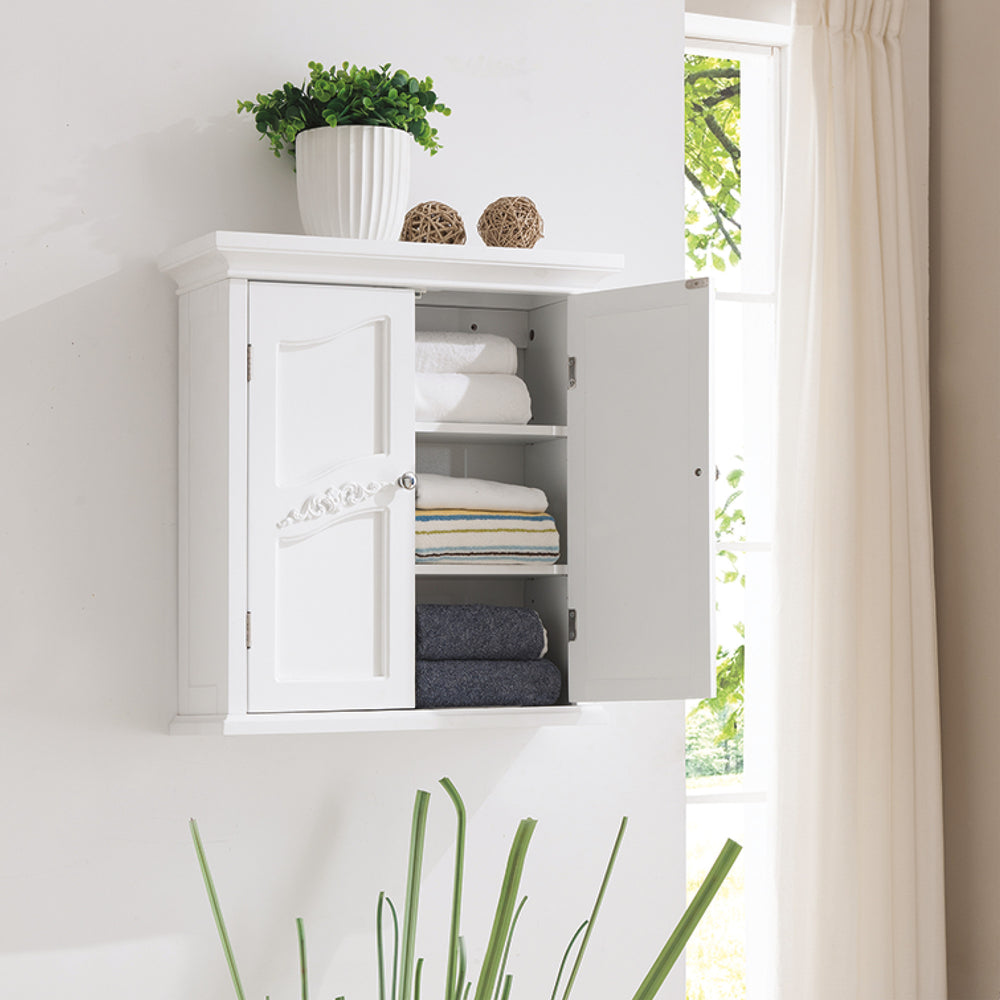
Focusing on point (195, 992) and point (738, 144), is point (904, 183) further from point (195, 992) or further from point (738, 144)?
point (195, 992)

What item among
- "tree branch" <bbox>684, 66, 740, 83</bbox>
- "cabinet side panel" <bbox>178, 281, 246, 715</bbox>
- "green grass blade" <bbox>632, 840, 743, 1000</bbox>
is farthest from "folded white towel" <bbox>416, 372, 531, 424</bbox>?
"tree branch" <bbox>684, 66, 740, 83</bbox>

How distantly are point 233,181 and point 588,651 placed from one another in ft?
2.67

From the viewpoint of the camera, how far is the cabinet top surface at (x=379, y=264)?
1.59 metres

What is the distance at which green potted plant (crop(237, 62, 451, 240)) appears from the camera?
1.66 metres

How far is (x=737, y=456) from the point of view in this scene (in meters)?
2.33

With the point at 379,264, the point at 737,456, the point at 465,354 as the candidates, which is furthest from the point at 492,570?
the point at 737,456

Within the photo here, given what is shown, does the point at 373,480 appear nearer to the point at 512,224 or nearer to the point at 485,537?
the point at 485,537

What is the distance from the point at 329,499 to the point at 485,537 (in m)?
0.22

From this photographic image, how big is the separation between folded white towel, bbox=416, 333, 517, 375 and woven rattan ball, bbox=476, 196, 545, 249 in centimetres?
13

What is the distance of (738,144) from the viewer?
246cm

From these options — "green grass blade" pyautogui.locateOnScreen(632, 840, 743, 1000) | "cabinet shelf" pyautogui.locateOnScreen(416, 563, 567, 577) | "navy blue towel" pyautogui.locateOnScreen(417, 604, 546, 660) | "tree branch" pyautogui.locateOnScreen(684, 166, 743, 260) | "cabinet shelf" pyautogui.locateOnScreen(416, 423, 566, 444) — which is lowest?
"green grass blade" pyautogui.locateOnScreen(632, 840, 743, 1000)

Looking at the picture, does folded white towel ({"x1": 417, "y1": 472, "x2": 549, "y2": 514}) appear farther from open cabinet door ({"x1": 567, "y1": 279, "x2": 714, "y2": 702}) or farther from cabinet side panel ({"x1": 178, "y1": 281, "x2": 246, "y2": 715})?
cabinet side panel ({"x1": 178, "y1": 281, "x2": 246, "y2": 715})

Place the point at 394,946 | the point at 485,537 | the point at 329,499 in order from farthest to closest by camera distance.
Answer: the point at 394,946 < the point at 485,537 < the point at 329,499

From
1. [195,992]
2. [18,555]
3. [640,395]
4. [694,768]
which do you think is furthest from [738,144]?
[195,992]
